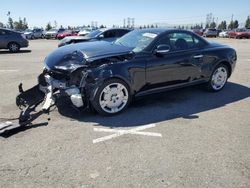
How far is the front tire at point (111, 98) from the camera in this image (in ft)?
16.7

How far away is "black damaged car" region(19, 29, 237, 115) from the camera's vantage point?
5039 mm

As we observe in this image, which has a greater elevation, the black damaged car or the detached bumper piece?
the black damaged car

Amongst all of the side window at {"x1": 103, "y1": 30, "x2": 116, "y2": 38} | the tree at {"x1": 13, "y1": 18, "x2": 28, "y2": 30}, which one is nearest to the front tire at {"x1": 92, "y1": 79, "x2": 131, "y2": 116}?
the side window at {"x1": 103, "y1": 30, "x2": 116, "y2": 38}

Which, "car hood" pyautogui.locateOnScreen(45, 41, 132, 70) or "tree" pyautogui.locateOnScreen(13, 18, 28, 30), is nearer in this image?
"car hood" pyautogui.locateOnScreen(45, 41, 132, 70)

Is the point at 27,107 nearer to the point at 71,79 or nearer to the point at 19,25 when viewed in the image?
the point at 71,79

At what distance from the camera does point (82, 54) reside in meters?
5.32

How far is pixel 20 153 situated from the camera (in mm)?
3861

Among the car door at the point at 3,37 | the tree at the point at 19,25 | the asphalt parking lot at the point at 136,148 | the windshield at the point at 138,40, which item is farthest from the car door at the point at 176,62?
the tree at the point at 19,25

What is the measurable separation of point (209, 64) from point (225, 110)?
1.38m

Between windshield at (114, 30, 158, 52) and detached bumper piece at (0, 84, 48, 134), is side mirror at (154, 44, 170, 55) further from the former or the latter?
detached bumper piece at (0, 84, 48, 134)

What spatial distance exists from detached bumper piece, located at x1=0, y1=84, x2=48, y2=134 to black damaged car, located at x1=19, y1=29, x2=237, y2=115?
8 cm

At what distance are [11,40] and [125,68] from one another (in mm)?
13997

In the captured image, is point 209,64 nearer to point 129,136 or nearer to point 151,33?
point 151,33

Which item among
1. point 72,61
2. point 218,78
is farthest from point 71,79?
point 218,78
